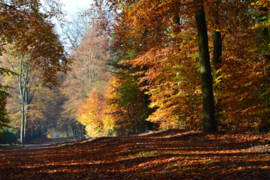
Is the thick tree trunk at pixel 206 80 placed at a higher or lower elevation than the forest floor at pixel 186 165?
higher

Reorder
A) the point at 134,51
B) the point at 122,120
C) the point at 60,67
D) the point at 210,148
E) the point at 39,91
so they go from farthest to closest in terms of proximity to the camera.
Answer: the point at 39,91
the point at 122,120
the point at 134,51
the point at 60,67
the point at 210,148

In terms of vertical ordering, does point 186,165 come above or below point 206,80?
below

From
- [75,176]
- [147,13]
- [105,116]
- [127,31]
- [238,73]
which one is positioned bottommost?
[75,176]

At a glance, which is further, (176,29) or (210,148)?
(176,29)

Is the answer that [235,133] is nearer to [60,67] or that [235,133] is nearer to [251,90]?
[251,90]

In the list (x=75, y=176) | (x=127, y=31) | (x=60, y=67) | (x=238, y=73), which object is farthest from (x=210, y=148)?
(x=127, y=31)

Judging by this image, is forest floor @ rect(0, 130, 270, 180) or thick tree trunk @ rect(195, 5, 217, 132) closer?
forest floor @ rect(0, 130, 270, 180)

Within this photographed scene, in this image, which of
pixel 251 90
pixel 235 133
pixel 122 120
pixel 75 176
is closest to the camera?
pixel 75 176

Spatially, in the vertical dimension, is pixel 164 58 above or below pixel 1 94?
A: above

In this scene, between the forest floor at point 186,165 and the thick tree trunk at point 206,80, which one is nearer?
the forest floor at point 186,165

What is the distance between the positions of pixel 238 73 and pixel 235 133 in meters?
2.38

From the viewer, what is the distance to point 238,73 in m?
8.31

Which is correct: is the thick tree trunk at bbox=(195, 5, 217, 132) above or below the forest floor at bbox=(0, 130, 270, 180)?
above

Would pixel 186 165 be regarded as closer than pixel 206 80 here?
Yes
